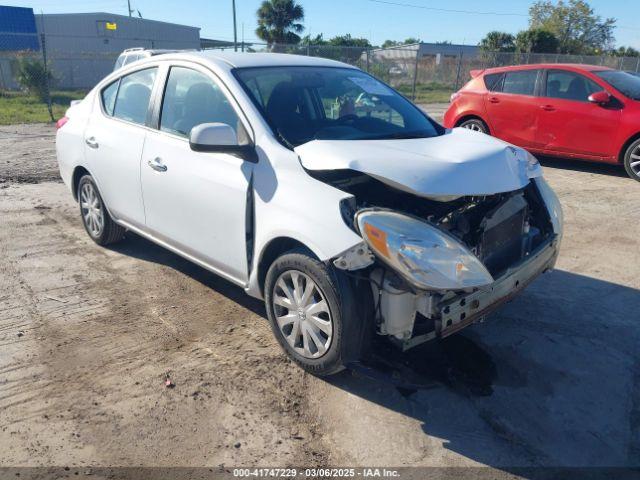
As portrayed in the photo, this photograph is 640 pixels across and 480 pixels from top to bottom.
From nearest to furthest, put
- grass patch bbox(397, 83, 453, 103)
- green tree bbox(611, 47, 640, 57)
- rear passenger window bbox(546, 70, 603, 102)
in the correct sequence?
rear passenger window bbox(546, 70, 603, 102)
grass patch bbox(397, 83, 453, 103)
green tree bbox(611, 47, 640, 57)

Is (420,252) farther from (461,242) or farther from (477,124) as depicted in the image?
(477,124)

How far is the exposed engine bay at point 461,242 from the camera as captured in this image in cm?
285

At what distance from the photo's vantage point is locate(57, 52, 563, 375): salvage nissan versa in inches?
112

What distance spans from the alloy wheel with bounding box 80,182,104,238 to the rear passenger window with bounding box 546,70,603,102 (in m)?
7.02

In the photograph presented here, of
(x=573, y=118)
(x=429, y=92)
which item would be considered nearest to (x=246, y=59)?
(x=573, y=118)

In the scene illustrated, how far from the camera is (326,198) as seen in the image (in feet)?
9.86

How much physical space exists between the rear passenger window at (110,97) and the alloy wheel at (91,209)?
736mm

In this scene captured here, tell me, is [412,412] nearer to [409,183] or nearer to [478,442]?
[478,442]

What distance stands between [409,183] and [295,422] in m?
1.40

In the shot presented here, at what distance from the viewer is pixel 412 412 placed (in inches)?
118

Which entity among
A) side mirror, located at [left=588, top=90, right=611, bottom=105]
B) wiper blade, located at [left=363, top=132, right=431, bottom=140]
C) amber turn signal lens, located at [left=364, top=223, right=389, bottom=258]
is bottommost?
amber turn signal lens, located at [left=364, top=223, right=389, bottom=258]

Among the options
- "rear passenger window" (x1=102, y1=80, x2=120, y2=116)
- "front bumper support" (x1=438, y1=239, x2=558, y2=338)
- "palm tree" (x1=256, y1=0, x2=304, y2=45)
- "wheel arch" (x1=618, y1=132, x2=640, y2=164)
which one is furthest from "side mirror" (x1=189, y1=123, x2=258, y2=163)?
"palm tree" (x1=256, y1=0, x2=304, y2=45)

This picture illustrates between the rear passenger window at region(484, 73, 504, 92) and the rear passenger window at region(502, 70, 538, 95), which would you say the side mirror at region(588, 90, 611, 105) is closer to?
the rear passenger window at region(502, 70, 538, 95)

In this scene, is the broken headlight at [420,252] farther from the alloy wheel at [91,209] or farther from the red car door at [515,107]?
the red car door at [515,107]
